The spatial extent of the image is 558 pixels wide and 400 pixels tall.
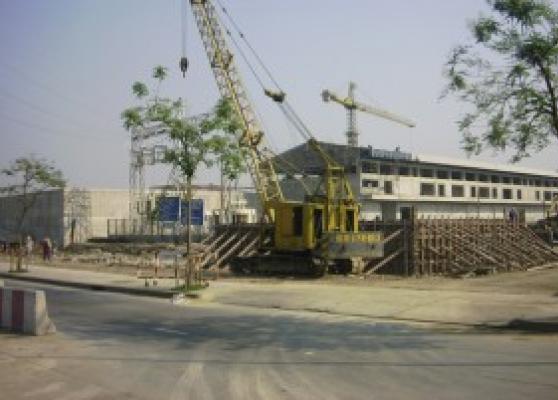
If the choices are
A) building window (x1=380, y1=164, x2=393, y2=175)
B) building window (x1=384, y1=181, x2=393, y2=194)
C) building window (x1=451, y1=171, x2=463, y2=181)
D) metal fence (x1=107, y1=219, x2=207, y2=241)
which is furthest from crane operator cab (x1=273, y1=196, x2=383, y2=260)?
building window (x1=451, y1=171, x2=463, y2=181)

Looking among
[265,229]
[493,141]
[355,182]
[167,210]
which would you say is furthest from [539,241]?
[355,182]

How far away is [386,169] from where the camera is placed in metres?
91.4

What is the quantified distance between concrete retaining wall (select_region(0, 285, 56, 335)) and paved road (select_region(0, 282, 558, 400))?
1.27 feet

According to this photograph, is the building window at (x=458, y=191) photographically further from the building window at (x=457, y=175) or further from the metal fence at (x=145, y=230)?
the metal fence at (x=145, y=230)

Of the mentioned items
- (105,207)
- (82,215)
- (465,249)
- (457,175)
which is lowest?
(465,249)

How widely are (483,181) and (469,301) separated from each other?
92.4 meters

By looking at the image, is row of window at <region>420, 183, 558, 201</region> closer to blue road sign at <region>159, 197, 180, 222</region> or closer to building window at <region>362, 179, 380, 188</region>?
building window at <region>362, 179, 380, 188</region>

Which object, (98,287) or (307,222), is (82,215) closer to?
(307,222)

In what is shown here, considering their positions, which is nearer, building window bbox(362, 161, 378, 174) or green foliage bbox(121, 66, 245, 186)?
green foliage bbox(121, 66, 245, 186)

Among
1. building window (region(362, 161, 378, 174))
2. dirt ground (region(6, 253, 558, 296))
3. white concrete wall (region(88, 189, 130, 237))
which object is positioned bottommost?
dirt ground (region(6, 253, 558, 296))

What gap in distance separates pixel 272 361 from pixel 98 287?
17.7 m

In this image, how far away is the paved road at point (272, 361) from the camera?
989 cm

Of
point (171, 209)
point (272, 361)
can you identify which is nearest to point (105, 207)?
point (171, 209)

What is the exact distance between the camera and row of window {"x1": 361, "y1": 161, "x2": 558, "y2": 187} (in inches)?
3482
